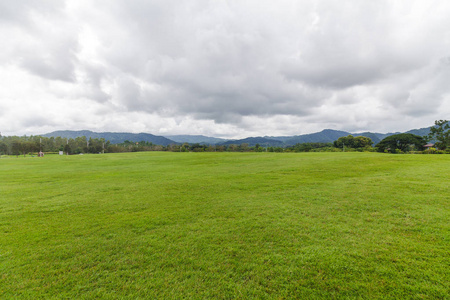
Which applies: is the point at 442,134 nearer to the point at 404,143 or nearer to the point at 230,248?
the point at 404,143

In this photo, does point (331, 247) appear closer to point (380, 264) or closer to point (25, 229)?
point (380, 264)

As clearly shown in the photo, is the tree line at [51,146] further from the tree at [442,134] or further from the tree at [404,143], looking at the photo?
the tree at [442,134]

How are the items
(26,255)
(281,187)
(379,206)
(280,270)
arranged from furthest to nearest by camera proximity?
(281,187) < (379,206) < (26,255) < (280,270)

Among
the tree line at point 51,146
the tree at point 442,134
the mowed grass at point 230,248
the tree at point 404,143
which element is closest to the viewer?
the mowed grass at point 230,248

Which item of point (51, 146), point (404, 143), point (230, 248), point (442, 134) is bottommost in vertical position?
point (230, 248)

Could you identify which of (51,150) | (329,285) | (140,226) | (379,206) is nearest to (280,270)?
(329,285)

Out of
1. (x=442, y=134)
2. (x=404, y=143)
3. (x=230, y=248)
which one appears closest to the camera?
(x=230, y=248)

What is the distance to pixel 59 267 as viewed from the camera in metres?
3.12

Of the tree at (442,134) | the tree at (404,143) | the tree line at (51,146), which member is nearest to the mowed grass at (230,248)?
the tree at (442,134)

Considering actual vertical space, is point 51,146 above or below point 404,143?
below

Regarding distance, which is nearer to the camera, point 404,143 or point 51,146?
point 404,143

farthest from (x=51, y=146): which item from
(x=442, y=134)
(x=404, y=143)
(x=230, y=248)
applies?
(x=442, y=134)

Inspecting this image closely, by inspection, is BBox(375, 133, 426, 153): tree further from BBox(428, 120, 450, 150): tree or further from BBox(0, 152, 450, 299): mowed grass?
BBox(0, 152, 450, 299): mowed grass

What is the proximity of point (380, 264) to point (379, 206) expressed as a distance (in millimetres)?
3434
